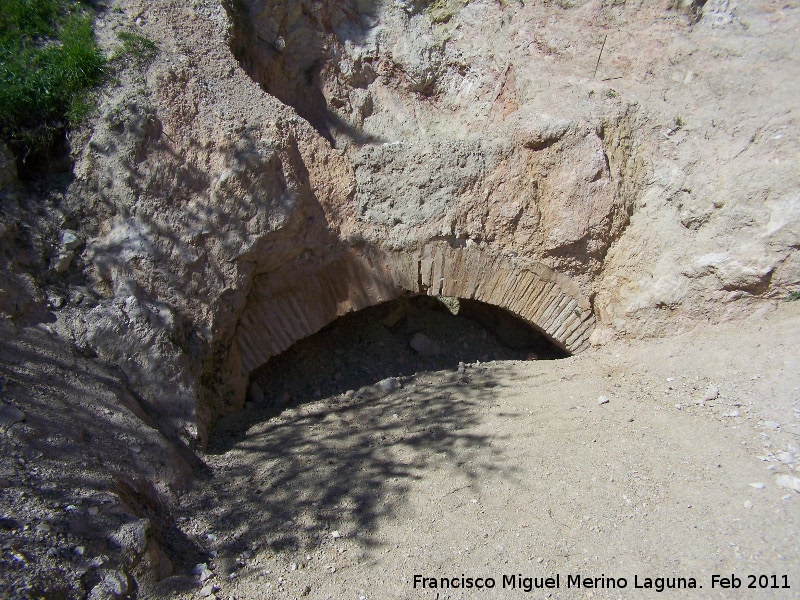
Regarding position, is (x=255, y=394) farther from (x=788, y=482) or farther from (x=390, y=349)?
(x=788, y=482)

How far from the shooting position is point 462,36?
4.16m

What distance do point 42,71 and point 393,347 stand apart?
110 inches

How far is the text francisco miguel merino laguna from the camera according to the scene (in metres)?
2.18

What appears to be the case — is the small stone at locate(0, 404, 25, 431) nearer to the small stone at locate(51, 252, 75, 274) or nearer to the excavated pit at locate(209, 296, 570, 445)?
the small stone at locate(51, 252, 75, 274)

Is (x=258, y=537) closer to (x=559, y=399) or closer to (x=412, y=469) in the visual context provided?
(x=412, y=469)

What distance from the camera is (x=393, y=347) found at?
4469mm

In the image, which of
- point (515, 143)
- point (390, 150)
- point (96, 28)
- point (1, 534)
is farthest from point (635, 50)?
point (1, 534)

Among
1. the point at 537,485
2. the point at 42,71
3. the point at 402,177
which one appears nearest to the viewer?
the point at 537,485

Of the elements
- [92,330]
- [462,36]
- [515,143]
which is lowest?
[92,330]

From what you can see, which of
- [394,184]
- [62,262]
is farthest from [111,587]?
[394,184]

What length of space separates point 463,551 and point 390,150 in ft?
7.91

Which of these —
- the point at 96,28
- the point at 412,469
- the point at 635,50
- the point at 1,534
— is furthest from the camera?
the point at 635,50

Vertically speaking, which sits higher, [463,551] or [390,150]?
[390,150]

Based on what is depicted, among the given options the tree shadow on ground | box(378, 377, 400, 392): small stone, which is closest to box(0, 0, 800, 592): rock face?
the tree shadow on ground
